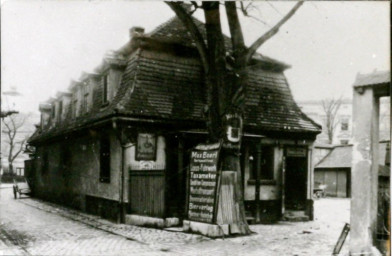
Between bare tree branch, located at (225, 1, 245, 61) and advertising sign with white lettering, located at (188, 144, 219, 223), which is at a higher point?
bare tree branch, located at (225, 1, 245, 61)

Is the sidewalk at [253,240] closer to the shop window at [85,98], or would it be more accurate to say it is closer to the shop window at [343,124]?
the shop window at [85,98]

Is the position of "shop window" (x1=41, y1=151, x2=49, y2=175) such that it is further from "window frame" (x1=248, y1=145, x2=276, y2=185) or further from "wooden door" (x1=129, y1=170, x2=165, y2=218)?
"window frame" (x1=248, y1=145, x2=276, y2=185)

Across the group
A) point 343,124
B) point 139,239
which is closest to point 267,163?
point 139,239

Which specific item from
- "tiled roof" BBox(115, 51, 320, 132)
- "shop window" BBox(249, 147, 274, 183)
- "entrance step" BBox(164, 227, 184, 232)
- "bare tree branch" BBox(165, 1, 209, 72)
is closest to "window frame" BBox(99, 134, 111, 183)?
"tiled roof" BBox(115, 51, 320, 132)

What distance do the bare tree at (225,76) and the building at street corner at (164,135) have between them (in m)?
0.68

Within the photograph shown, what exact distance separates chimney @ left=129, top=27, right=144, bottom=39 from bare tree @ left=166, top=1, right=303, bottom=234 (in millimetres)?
3081

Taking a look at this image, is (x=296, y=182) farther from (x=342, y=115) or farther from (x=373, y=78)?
(x=342, y=115)

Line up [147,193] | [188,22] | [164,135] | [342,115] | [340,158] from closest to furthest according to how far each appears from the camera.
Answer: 1. [188,22]
2. [147,193]
3. [164,135]
4. [342,115]
5. [340,158]

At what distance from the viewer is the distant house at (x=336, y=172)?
950 inches

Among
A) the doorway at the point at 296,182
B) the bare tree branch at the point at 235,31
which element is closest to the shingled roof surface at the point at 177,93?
the doorway at the point at 296,182

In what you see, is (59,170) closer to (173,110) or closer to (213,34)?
(173,110)

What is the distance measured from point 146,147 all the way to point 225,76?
3575 mm

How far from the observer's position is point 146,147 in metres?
13.2

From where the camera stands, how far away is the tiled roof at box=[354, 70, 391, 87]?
7.00m
